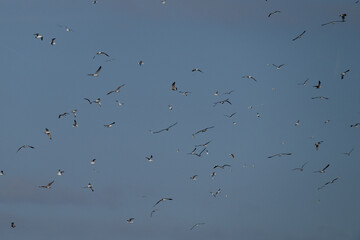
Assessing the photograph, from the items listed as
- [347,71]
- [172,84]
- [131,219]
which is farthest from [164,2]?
[131,219]

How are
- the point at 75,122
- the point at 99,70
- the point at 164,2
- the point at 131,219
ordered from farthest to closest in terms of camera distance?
the point at 131,219 → the point at 75,122 → the point at 99,70 → the point at 164,2

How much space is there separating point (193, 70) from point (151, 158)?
→ 463 inches

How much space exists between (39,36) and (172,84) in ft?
45.0

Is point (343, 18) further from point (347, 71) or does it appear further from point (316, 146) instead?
point (316, 146)

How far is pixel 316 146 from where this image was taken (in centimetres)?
9581

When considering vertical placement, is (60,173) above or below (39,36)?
below

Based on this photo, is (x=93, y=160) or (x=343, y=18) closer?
(x=343, y=18)

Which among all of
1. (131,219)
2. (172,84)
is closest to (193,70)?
(172,84)

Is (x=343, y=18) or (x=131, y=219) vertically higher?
(x=343, y=18)

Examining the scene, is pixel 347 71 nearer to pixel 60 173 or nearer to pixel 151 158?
pixel 151 158

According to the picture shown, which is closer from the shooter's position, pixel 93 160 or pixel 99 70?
pixel 99 70

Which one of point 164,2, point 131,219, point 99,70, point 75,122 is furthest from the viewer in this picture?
point 131,219

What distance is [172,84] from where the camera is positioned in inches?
3285

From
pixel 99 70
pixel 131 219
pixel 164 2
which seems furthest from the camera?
pixel 131 219
